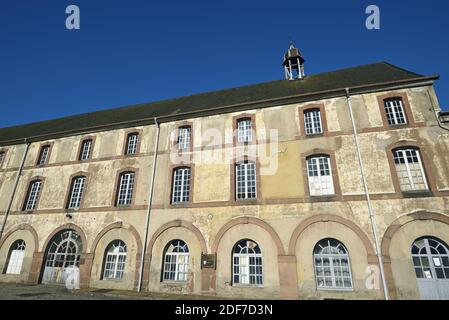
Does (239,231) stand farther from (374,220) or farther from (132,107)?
(132,107)

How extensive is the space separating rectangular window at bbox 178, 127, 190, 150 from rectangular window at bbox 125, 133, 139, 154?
2.84 meters

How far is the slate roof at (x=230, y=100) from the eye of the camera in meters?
14.1

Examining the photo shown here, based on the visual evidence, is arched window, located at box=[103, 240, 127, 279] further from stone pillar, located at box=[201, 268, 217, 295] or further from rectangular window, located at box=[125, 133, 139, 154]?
rectangular window, located at box=[125, 133, 139, 154]

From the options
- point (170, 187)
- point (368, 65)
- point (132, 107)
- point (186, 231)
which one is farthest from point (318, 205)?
point (132, 107)

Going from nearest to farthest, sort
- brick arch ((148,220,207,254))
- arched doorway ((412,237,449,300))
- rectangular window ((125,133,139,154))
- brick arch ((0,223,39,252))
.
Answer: arched doorway ((412,237,449,300)) < brick arch ((148,220,207,254)) < brick arch ((0,223,39,252)) < rectangular window ((125,133,139,154))

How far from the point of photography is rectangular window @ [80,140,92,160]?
16.9 m

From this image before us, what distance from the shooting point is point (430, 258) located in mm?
9969

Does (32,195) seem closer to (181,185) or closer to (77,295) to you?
(77,295)

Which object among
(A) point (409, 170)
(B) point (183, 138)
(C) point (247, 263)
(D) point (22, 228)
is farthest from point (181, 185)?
(A) point (409, 170)

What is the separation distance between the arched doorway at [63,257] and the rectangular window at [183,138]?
25.0 feet

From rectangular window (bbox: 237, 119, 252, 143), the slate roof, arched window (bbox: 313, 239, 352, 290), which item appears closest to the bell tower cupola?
the slate roof

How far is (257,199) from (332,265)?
4096 mm

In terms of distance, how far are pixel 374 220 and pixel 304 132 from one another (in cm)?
503

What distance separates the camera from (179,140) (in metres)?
15.3
